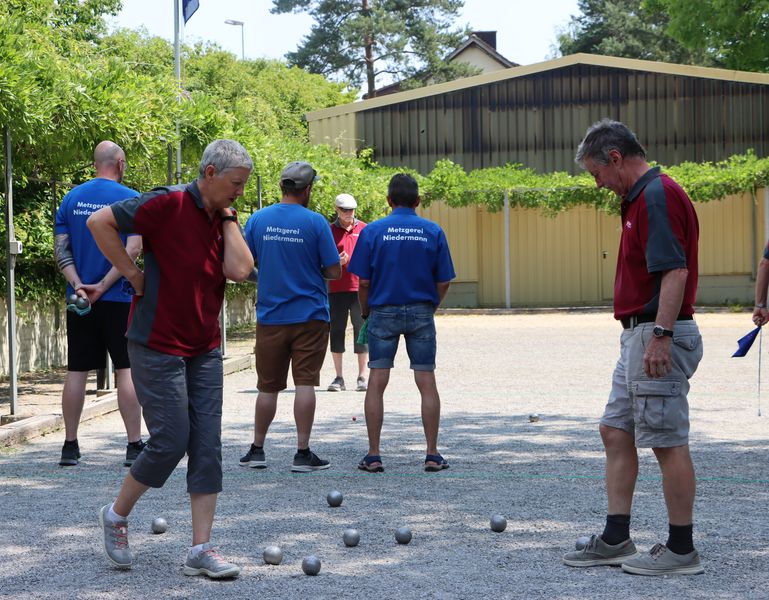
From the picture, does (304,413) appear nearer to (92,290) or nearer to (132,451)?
(132,451)

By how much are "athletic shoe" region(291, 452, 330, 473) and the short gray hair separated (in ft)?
9.16

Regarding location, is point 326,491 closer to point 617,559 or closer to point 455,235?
point 617,559

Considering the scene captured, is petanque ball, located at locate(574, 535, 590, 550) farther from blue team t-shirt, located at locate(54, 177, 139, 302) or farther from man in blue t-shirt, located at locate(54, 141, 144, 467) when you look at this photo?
blue team t-shirt, located at locate(54, 177, 139, 302)

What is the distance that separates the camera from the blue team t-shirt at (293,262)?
7.08 meters

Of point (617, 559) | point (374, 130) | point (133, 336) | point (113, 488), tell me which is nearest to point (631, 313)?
point (617, 559)

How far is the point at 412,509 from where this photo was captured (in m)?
5.99

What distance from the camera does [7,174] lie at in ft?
29.0

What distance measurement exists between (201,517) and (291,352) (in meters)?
2.54

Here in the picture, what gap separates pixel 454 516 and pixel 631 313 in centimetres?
162

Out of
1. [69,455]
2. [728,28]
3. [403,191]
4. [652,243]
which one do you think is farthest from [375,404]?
[728,28]

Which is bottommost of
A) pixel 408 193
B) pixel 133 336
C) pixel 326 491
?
pixel 326 491

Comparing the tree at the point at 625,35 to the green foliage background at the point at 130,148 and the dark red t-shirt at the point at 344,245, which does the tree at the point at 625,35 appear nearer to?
the green foliage background at the point at 130,148

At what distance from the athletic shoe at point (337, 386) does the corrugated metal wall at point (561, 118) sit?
1762 cm

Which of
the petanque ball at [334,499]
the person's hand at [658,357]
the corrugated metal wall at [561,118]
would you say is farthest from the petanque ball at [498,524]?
the corrugated metal wall at [561,118]
